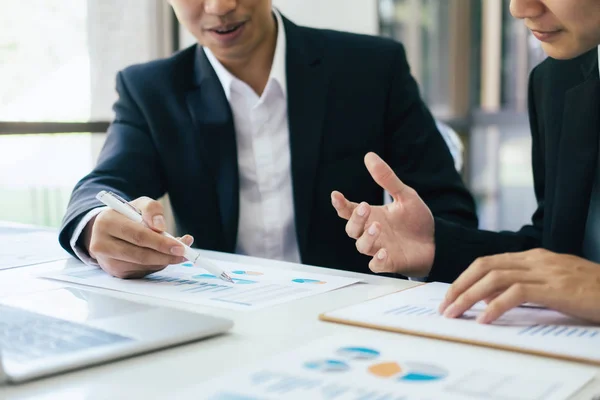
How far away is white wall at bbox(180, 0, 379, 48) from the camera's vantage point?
3711mm

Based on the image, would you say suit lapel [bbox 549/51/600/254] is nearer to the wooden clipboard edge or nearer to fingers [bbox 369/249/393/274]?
fingers [bbox 369/249/393/274]

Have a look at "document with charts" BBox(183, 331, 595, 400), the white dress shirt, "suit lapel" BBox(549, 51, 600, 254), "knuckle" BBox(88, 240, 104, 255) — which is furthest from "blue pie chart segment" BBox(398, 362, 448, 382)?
the white dress shirt

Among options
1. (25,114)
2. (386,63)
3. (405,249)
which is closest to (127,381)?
(405,249)

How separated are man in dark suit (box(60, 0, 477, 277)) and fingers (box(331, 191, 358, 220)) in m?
0.46

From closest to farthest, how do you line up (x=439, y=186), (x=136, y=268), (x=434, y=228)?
(x=136, y=268) → (x=434, y=228) → (x=439, y=186)

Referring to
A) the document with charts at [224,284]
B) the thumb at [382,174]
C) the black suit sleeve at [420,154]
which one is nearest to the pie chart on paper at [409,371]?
the document with charts at [224,284]

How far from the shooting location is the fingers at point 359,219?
116 cm

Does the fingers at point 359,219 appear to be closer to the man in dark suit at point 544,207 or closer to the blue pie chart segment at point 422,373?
the man in dark suit at point 544,207

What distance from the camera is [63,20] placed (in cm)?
293

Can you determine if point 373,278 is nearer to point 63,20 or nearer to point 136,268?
point 136,268

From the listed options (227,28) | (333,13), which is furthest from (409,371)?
(333,13)

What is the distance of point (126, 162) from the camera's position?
1654 mm

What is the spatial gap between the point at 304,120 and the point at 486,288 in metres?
0.92

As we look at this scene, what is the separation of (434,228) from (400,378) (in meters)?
0.66
